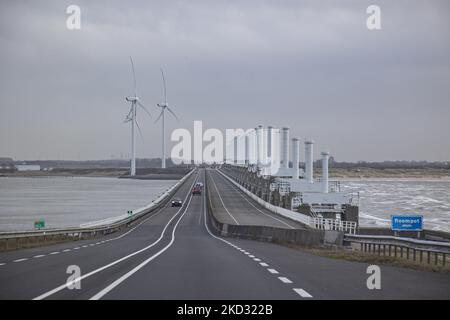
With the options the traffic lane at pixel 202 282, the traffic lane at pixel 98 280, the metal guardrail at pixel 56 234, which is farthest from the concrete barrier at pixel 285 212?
the traffic lane at pixel 202 282

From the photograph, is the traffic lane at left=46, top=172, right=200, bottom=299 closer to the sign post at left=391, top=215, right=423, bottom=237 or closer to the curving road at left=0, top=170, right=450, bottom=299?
the curving road at left=0, top=170, right=450, bottom=299

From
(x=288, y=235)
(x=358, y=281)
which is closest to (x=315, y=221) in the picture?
(x=288, y=235)

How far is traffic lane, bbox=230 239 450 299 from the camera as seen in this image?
1244 cm

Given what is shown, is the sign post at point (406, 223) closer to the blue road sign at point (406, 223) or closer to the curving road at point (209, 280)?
the blue road sign at point (406, 223)

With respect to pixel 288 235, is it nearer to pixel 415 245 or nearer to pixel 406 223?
pixel 406 223

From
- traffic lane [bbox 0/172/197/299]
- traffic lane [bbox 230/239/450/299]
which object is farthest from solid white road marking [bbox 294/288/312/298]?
traffic lane [bbox 0/172/197/299]

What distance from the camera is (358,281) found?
1472cm

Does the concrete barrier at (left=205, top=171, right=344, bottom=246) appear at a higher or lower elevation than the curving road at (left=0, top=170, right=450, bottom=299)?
lower

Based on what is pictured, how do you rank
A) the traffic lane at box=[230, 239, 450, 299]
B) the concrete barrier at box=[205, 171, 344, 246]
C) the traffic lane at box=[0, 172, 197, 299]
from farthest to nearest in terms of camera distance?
the concrete barrier at box=[205, 171, 344, 246] → the traffic lane at box=[0, 172, 197, 299] → the traffic lane at box=[230, 239, 450, 299]

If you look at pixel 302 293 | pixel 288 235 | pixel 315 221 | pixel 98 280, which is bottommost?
pixel 315 221

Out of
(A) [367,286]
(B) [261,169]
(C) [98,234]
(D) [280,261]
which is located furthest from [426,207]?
(A) [367,286]
